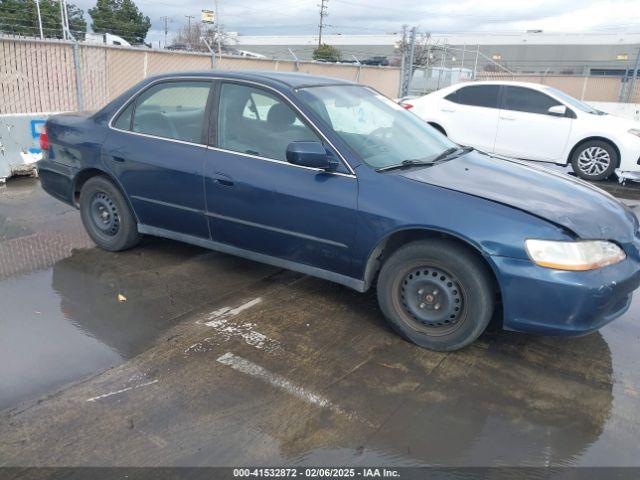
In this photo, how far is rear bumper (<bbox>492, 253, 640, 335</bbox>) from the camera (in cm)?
295

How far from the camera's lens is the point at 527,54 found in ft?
197

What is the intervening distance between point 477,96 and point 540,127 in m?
1.31

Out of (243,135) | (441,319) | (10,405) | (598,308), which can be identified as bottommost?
(10,405)

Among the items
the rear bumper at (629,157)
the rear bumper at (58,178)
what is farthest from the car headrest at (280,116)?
the rear bumper at (629,157)

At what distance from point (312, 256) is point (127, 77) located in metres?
7.58

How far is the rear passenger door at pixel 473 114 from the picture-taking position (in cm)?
954

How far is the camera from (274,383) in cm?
303

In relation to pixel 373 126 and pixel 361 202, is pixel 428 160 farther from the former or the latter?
pixel 361 202

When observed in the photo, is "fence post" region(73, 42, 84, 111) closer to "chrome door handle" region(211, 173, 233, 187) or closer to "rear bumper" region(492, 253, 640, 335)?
"chrome door handle" region(211, 173, 233, 187)

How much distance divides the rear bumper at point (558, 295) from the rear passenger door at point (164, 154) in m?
2.33

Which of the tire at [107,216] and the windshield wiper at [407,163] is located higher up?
the windshield wiper at [407,163]

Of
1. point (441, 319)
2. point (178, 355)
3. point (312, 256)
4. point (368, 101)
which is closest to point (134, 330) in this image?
point (178, 355)

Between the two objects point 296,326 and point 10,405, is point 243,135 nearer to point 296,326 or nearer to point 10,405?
point 296,326

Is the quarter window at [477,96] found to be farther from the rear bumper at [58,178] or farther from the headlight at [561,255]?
the rear bumper at [58,178]
